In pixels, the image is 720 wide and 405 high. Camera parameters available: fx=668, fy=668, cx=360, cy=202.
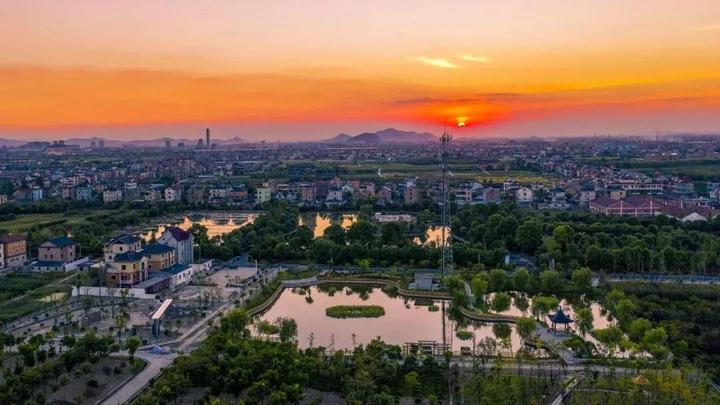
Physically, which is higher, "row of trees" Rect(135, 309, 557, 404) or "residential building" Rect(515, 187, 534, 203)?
"residential building" Rect(515, 187, 534, 203)

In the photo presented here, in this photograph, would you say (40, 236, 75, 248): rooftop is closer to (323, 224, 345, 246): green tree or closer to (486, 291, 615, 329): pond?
(323, 224, 345, 246): green tree

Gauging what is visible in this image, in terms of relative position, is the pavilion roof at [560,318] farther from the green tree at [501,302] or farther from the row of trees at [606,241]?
the row of trees at [606,241]

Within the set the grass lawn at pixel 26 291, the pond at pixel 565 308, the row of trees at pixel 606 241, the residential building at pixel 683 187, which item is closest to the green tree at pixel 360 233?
the row of trees at pixel 606 241

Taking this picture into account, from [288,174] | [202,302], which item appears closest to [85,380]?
[202,302]

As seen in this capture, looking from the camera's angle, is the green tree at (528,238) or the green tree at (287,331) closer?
the green tree at (287,331)

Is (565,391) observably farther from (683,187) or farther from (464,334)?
(683,187)

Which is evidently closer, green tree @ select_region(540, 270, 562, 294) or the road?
the road

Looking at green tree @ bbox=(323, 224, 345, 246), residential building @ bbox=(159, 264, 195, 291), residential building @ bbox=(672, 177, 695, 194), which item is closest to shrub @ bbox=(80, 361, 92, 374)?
residential building @ bbox=(159, 264, 195, 291)
